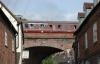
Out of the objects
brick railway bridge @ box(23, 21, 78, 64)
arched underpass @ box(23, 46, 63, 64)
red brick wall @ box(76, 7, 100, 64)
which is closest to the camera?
red brick wall @ box(76, 7, 100, 64)

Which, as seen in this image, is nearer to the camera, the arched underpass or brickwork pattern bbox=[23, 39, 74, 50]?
brickwork pattern bbox=[23, 39, 74, 50]

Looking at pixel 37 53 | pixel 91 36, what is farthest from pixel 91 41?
pixel 37 53

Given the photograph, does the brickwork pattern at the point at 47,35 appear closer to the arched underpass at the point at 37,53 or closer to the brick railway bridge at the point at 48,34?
the brick railway bridge at the point at 48,34

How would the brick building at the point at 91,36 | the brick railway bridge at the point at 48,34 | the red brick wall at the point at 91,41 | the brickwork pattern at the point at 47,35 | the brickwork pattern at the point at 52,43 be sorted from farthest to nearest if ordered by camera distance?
the brickwork pattern at the point at 52,43 → the brickwork pattern at the point at 47,35 → the brick railway bridge at the point at 48,34 → the brick building at the point at 91,36 → the red brick wall at the point at 91,41

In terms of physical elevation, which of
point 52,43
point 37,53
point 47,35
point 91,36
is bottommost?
point 91,36

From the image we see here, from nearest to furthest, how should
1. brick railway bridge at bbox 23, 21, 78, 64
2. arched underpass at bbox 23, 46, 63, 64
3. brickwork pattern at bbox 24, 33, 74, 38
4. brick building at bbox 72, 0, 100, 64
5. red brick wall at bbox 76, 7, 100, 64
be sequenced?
red brick wall at bbox 76, 7, 100, 64 → brick building at bbox 72, 0, 100, 64 → brick railway bridge at bbox 23, 21, 78, 64 → brickwork pattern at bbox 24, 33, 74, 38 → arched underpass at bbox 23, 46, 63, 64

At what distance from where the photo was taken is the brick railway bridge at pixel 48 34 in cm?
5322

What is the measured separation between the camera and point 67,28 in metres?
54.2

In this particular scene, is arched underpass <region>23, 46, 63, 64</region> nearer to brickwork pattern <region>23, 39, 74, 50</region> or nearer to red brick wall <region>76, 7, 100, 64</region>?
brickwork pattern <region>23, 39, 74, 50</region>

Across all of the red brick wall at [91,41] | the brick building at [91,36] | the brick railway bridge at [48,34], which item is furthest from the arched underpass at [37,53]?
the red brick wall at [91,41]

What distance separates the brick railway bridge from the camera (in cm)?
5322

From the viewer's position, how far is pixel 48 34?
182 feet

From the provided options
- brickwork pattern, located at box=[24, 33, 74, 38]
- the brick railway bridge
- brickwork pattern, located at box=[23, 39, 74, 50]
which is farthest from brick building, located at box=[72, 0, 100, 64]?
brickwork pattern, located at box=[23, 39, 74, 50]

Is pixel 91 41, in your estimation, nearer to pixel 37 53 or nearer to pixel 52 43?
pixel 52 43
